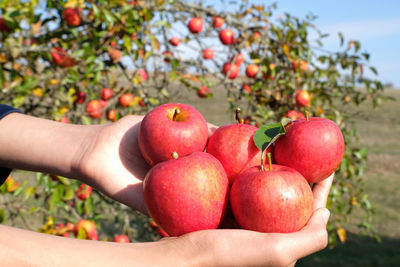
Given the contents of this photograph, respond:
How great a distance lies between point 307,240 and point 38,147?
1.17 m

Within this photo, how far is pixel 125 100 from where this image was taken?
2.88 m

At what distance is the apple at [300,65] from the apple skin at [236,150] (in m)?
1.71

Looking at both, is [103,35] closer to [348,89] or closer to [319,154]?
[319,154]

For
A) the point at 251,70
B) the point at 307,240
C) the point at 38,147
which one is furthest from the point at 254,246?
the point at 251,70

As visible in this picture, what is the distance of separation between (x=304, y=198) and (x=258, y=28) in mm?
2180

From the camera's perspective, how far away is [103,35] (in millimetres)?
2613

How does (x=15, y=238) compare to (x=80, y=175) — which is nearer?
(x=15, y=238)

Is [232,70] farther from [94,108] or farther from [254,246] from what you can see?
[254,246]

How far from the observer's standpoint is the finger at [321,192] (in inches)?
57.8

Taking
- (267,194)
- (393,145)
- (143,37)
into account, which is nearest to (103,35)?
(143,37)

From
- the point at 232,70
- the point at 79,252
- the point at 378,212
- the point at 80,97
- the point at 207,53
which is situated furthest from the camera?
the point at 378,212

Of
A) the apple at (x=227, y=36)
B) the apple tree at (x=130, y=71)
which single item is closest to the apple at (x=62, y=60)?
the apple tree at (x=130, y=71)

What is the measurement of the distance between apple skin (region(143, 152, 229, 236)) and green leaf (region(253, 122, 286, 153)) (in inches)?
6.7

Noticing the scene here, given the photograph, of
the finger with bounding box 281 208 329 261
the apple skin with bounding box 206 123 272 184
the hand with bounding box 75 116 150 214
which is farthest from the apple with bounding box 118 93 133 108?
the finger with bounding box 281 208 329 261
